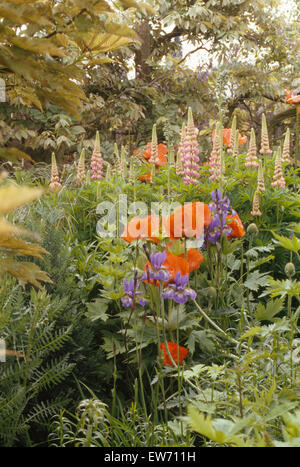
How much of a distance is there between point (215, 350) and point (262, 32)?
7356mm

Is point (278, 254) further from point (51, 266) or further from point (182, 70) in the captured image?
point (182, 70)

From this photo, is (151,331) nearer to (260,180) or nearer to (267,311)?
(267,311)

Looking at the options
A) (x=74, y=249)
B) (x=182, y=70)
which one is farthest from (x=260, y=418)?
(x=182, y=70)

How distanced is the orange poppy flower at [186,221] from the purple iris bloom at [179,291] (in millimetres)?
176

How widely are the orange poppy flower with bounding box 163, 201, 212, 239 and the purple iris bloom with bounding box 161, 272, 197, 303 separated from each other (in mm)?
176

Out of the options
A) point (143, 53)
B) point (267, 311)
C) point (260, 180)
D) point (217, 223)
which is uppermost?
point (143, 53)

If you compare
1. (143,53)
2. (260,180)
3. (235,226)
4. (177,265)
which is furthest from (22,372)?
(143,53)

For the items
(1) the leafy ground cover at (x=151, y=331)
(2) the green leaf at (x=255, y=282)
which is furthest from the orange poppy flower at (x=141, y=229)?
(2) the green leaf at (x=255, y=282)

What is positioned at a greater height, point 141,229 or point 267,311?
point 141,229

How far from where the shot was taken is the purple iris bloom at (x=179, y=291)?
3.80 feet

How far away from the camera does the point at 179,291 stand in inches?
46.3

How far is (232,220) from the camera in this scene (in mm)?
1547

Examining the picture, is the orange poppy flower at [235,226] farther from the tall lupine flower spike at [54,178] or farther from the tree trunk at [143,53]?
the tree trunk at [143,53]

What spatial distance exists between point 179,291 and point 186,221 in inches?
9.1
